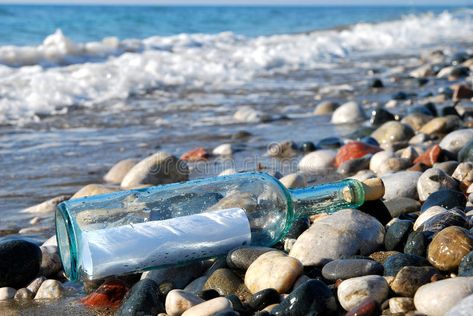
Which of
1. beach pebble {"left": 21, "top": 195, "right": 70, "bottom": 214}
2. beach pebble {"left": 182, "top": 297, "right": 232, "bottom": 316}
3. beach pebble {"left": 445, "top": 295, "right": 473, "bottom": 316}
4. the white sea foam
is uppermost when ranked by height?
the white sea foam

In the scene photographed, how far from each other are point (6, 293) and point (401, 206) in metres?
1.82

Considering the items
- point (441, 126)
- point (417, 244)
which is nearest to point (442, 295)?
point (417, 244)

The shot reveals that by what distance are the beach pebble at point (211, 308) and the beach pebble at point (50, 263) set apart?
3.40ft

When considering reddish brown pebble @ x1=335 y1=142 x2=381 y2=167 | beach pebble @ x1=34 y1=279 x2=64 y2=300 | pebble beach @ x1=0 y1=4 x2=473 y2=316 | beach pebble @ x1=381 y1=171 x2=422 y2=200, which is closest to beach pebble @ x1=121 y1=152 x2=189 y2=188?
pebble beach @ x1=0 y1=4 x2=473 y2=316

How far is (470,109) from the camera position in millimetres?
7051

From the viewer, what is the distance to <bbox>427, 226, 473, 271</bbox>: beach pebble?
2.63 m

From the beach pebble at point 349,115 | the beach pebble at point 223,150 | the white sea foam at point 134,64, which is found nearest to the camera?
the beach pebble at point 223,150

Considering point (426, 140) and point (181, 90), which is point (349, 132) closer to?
point (426, 140)

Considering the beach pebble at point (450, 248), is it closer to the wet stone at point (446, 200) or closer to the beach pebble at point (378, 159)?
the wet stone at point (446, 200)

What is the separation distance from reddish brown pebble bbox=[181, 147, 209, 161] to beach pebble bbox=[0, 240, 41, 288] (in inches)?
106

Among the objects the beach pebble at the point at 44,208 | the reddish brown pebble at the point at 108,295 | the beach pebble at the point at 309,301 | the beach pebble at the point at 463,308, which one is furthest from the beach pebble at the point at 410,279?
the beach pebble at the point at 44,208

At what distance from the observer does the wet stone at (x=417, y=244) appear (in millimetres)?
2795

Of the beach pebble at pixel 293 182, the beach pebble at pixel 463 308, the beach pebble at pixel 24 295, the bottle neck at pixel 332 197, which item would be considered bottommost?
the beach pebble at pixel 24 295

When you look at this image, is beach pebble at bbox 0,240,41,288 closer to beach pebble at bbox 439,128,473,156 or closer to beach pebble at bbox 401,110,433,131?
beach pebble at bbox 439,128,473,156
